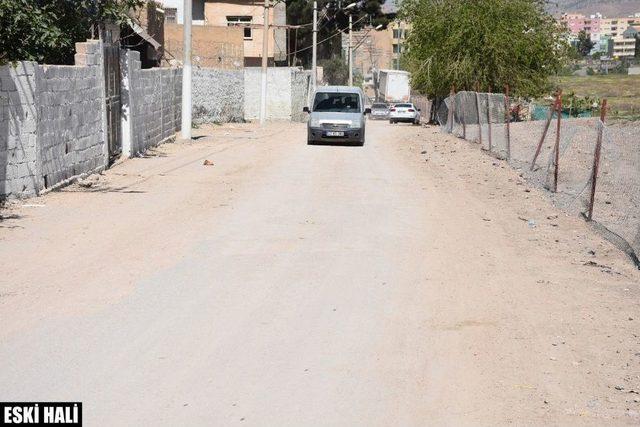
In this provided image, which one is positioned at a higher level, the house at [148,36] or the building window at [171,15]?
the building window at [171,15]

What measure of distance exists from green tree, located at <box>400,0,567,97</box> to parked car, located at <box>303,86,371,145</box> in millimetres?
20118

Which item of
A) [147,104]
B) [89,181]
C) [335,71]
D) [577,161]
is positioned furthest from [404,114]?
[89,181]

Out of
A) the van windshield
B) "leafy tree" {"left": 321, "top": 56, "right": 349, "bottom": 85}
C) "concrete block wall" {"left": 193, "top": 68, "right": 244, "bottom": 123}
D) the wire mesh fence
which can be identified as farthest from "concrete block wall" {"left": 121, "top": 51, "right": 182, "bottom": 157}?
"leafy tree" {"left": 321, "top": 56, "right": 349, "bottom": 85}

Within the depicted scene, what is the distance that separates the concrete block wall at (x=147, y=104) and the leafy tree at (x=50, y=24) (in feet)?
3.69

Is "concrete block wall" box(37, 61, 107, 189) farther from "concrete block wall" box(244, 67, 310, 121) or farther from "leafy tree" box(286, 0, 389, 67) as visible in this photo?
"leafy tree" box(286, 0, 389, 67)

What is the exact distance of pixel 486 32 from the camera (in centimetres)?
5209

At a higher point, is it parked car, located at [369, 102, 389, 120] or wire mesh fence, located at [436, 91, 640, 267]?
wire mesh fence, located at [436, 91, 640, 267]

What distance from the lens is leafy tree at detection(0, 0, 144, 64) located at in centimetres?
1936

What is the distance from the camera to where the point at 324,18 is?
86375 millimetres

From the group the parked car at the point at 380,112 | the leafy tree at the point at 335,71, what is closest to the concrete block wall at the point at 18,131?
the parked car at the point at 380,112

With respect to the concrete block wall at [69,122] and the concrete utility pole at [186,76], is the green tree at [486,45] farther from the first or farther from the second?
the concrete block wall at [69,122]

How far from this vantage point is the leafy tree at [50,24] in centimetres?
1936

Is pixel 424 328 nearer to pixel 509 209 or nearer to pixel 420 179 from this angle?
pixel 509 209

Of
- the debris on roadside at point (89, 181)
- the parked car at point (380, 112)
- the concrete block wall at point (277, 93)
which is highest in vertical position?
the debris on roadside at point (89, 181)
